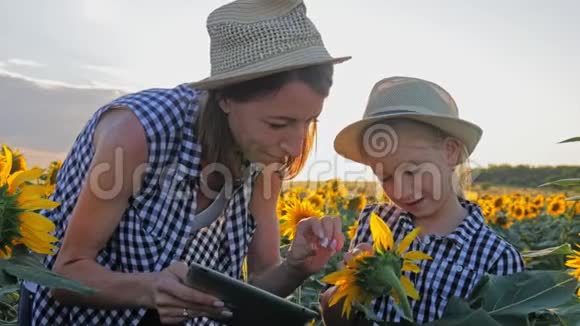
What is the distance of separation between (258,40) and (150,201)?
512 mm

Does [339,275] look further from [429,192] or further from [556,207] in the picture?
[556,207]

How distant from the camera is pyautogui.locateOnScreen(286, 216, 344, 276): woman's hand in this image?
189 cm

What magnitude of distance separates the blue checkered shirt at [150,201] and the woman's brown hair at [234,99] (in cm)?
5

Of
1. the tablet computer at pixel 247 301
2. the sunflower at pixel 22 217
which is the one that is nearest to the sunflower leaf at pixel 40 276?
the sunflower at pixel 22 217

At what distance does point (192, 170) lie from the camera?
2.05 meters

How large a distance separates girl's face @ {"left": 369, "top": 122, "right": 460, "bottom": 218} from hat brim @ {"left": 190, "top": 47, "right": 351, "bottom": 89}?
0.28 meters

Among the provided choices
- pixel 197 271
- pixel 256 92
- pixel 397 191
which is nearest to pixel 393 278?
pixel 197 271

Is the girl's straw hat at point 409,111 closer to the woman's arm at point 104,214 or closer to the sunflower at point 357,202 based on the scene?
the woman's arm at point 104,214

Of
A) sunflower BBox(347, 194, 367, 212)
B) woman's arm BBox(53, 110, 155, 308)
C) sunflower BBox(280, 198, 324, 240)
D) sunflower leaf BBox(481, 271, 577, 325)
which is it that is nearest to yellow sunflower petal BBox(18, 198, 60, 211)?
woman's arm BBox(53, 110, 155, 308)

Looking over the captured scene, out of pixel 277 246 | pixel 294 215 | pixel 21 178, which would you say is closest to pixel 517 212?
pixel 294 215

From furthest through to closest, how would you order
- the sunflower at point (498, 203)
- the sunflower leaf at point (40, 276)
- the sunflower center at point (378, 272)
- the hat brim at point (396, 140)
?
the sunflower at point (498, 203)
the hat brim at point (396, 140)
the sunflower center at point (378, 272)
the sunflower leaf at point (40, 276)

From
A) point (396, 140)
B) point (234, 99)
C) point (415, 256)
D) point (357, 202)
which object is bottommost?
point (357, 202)

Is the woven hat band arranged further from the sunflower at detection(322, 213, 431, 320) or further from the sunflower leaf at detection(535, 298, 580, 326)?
the sunflower leaf at detection(535, 298, 580, 326)

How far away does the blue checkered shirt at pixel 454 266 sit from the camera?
1918 mm
